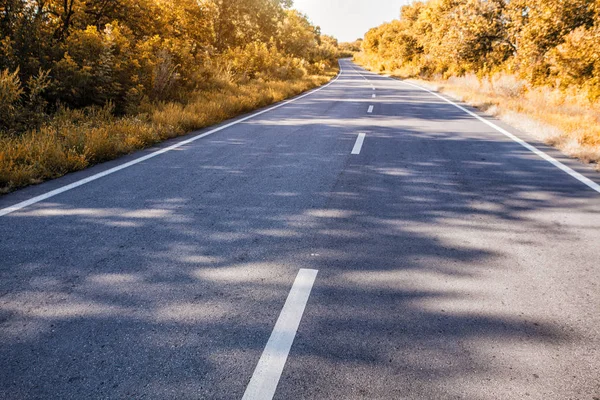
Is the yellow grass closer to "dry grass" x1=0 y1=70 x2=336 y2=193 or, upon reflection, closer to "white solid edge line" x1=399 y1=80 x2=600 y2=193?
"white solid edge line" x1=399 y1=80 x2=600 y2=193

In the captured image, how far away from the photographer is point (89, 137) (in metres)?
6.34

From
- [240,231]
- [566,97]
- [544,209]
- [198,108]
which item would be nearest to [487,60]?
[566,97]

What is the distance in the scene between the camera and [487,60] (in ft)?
73.4

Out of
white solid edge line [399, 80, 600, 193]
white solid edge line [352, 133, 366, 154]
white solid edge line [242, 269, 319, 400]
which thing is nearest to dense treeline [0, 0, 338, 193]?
white solid edge line [352, 133, 366, 154]

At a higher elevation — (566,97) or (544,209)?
(566,97)

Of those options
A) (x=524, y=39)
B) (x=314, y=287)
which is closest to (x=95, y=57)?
(x=314, y=287)

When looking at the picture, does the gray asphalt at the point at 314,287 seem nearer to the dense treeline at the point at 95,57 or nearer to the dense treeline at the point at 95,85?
the dense treeline at the point at 95,85

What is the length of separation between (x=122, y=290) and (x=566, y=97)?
15730 millimetres

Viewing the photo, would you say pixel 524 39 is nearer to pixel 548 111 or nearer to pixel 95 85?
pixel 548 111

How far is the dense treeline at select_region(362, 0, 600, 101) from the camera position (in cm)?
1434

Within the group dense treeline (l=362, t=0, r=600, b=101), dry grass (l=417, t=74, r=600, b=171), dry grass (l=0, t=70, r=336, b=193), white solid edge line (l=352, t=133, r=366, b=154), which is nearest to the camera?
dry grass (l=0, t=70, r=336, b=193)

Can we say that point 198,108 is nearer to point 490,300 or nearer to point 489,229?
point 489,229

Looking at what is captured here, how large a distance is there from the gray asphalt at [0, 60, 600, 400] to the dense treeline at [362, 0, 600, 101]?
11.9 metres

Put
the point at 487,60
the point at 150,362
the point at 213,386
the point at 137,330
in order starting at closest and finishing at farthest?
the point at 213,386, the point at 150,362, the point at 137,330, the point at 487,60
